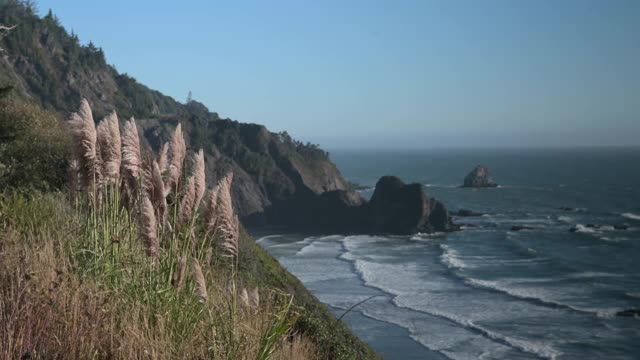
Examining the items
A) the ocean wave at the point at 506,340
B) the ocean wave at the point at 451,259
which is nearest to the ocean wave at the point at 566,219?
the ocean wave at the point at 451,259

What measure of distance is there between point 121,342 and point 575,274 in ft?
145

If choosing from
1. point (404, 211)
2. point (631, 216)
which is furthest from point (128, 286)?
point (631, 216)

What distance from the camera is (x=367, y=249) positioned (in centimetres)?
5984

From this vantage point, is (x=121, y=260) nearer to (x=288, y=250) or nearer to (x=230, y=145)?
(x=288, y=250)

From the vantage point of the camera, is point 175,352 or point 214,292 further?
point 214,292

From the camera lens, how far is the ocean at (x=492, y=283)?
28.5 m

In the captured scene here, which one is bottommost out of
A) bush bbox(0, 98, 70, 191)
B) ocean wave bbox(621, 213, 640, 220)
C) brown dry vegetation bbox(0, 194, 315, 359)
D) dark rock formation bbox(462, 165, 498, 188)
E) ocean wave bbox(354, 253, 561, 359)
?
ocean wave bbox(621, 213, 640, 220)

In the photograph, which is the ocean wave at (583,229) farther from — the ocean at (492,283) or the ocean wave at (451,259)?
the ocean wave at (451,259)

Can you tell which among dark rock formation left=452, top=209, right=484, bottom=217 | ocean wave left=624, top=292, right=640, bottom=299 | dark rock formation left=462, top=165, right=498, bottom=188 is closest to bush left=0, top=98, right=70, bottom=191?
ocean wave left=624, top=292, right=640, bottom=299

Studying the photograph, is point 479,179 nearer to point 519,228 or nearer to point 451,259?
point 519,228

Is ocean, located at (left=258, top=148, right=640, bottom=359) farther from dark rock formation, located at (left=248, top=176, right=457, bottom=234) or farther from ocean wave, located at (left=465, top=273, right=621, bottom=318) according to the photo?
dark rock formation, located at (left=248, top=176, right=457, bottom=234)

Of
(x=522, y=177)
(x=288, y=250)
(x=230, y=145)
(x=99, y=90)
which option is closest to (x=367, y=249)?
(x=288, y=250)

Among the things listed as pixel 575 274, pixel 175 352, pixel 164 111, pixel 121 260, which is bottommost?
pixel 575 274

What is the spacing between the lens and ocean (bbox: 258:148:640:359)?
93.6 feet
